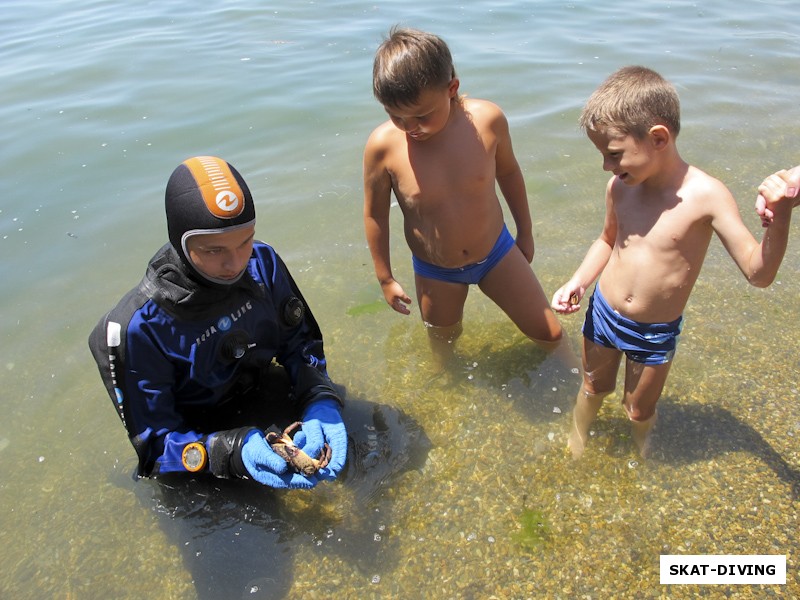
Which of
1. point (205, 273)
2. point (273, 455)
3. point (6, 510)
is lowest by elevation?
point (6, 510)

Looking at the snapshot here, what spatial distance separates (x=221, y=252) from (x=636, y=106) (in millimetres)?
1728

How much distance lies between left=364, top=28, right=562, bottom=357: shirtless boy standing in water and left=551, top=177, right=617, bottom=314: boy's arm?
556mm

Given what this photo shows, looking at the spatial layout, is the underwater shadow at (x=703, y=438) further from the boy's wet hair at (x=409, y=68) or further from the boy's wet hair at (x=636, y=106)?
the boy's wet hair at (x=409, y=68)

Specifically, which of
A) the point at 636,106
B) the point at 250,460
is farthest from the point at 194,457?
the point at 636,106

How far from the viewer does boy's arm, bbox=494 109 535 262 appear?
3355 millimetres

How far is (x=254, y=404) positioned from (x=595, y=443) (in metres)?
1.79

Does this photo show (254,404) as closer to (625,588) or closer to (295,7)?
(625,588)

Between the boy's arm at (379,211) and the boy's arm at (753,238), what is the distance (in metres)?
1.57

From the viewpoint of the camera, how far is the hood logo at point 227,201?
95.4 inches

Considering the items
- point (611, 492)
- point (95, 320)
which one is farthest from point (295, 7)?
point (611, 492)

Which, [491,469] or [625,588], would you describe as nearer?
[625,588]

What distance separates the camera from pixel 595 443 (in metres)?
3.38

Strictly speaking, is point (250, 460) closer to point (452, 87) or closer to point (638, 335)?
point (638, 335)

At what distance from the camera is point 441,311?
3891 mm
